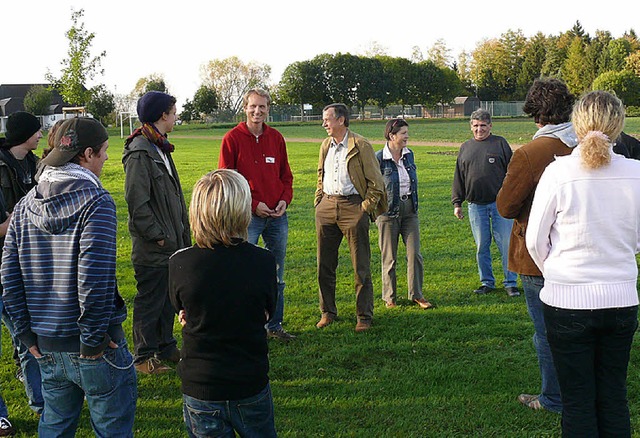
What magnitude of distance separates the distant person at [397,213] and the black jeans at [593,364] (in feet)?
12.2

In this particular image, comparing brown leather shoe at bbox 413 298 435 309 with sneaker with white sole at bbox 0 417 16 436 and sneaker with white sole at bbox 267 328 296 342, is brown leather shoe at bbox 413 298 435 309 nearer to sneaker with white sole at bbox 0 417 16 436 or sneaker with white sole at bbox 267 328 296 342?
sneaker with white sole at bbox 267 328 296 342

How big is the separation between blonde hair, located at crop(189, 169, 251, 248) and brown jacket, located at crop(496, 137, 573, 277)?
175 cm

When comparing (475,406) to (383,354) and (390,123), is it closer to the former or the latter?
(383,354)

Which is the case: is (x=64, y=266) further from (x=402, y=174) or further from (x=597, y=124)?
(x=402, y=174)

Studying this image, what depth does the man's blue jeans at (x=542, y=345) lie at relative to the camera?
162 inches

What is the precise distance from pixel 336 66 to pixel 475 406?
294 ft

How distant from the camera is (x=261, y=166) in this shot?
617cm

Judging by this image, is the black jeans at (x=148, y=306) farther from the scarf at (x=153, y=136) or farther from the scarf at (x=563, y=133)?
the scarf at (x=563, y=133)

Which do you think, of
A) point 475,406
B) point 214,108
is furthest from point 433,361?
point 214,108

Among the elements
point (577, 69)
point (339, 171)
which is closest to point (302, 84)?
point (577, 69)

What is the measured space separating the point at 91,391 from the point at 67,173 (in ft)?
3.38

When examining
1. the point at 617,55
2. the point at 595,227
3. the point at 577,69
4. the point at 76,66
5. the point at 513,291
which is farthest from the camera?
the point at 577,69

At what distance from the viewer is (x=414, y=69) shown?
9712cm

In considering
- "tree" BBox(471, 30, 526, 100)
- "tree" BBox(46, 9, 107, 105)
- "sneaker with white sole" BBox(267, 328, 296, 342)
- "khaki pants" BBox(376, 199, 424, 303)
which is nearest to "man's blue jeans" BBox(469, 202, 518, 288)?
"khaki pants" BBox(376, 199, 424, 303)
